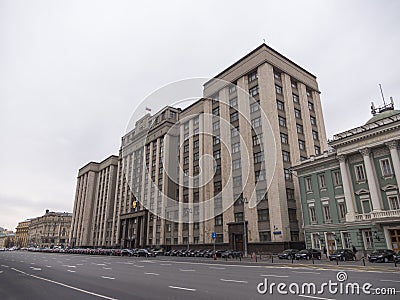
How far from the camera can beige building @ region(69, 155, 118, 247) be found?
336 ft

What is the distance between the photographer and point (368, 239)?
34.3 metres

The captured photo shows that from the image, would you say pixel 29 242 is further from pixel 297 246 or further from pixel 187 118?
pixel 297 246

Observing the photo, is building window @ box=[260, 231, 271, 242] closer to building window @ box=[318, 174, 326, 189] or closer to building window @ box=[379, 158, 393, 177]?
building window @ box=[318, 174, 326, 189]

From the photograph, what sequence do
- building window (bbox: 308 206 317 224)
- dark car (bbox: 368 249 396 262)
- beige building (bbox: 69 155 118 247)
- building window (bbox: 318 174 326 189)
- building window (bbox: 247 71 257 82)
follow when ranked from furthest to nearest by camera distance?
beige building (bbox: 69 155 118 247), building window (bbox: 247 71 257 82), building window (bbox: 308 206 317 224), building window (bbox: 318 174 326 189), dark car (bbox: 368 249 396 262)

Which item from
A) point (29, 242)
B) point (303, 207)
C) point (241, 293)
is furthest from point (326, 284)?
point (29, 242)

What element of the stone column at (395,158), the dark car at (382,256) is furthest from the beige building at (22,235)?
the stone column at (395,158)

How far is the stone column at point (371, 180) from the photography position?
33.8 metres

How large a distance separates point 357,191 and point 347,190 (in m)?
1.18

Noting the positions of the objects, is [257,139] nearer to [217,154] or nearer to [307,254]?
[217,154]

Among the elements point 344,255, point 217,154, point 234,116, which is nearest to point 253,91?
point 234,116

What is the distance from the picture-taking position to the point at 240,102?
56.8 metres

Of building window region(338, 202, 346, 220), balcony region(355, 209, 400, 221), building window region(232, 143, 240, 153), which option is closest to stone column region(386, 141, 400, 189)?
balcony region(355, 209, 400, 221)

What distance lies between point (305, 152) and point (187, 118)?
30225 mm

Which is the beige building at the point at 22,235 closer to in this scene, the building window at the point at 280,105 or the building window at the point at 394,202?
the building window at the point at 280,105
